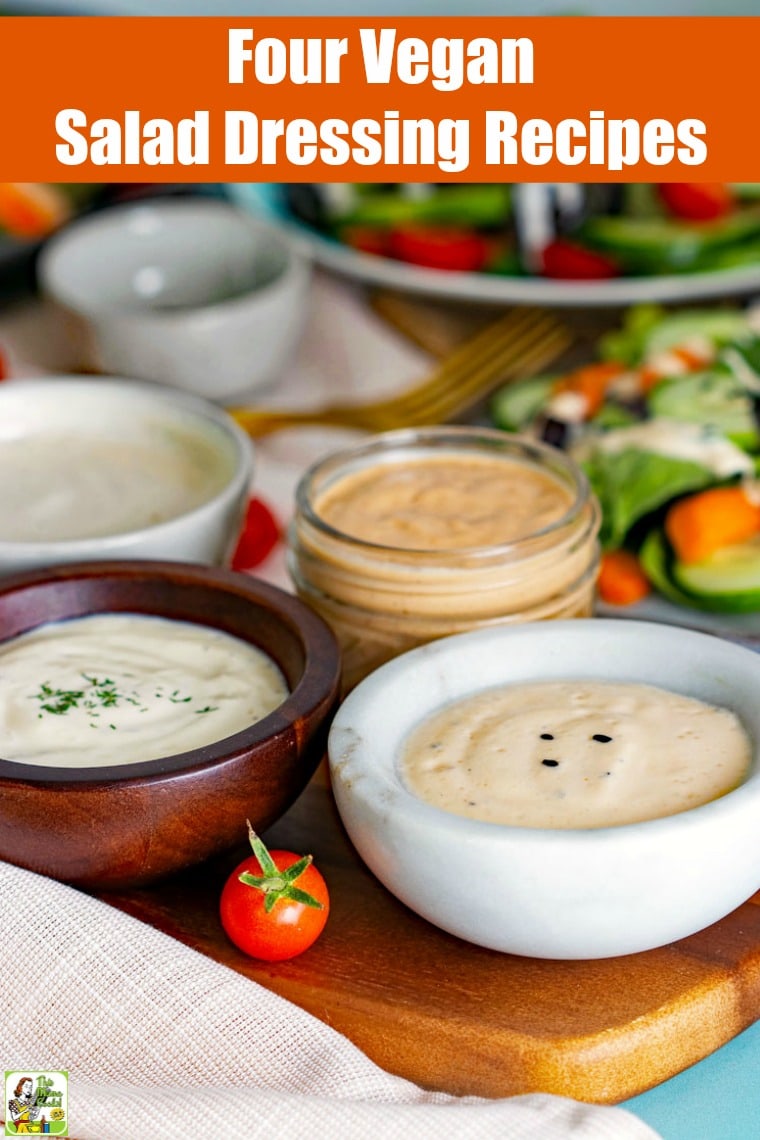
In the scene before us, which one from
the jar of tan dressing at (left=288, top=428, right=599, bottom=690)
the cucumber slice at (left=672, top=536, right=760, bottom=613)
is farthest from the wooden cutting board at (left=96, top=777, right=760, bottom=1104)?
the cucumber slice at (left=672, top=536, right=760, bottom=613)

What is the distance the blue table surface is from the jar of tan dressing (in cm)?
68

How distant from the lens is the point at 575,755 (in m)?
1.75

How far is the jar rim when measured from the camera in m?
2.11

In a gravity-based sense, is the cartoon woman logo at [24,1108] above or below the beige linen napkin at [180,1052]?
below

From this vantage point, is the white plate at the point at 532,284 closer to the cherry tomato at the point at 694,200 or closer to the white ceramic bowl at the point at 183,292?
the white ceramic bowl at the point at 183,292

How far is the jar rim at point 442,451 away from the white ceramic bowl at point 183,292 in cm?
91

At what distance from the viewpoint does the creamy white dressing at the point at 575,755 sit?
1.67 meters

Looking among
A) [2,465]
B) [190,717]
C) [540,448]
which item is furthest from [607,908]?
[2,465]

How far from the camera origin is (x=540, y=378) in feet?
11.4

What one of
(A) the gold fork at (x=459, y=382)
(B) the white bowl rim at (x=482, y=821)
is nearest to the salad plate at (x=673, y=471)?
(A) the gold fork at (x=459, y=382)

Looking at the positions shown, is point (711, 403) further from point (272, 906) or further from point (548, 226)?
point (272, 906)

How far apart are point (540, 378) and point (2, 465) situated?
1.36 metres

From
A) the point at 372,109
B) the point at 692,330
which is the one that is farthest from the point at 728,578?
the point at 372,109

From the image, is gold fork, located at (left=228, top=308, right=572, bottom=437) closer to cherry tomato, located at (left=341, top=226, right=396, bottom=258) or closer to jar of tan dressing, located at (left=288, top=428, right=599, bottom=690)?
cherry tomato, located at (left=341, top=226, right=396, bottom=258)
